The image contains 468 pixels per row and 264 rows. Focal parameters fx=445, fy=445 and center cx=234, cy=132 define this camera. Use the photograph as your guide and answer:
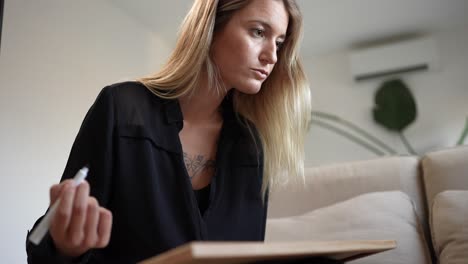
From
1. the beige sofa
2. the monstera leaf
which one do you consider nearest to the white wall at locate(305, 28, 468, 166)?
the monstera leaf

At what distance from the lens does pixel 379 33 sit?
2604 millimetres

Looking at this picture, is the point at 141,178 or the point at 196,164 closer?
the point at 141,178

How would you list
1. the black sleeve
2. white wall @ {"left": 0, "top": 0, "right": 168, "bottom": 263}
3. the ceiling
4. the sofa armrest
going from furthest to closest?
the ceiling < white wall @ {"left": 0, "top": 0, "right": 168, "bottom": 263} < the sofa armrest < the black sleeve

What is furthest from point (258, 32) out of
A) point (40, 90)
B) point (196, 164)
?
point (40, 90)

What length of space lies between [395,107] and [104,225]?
7.55ft

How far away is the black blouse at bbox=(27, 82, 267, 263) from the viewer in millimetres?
792

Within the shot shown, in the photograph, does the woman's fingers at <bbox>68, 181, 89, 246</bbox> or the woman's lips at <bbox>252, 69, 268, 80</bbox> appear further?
Answer: the woman's lips at <bbox>252, 69, 268, 80</bbox>

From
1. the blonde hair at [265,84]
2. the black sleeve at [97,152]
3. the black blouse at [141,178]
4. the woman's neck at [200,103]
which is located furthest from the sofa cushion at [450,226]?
the black sleeve at [97,152]

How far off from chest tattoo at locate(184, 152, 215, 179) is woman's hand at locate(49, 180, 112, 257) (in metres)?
0.42

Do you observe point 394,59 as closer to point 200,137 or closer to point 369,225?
point 369,225

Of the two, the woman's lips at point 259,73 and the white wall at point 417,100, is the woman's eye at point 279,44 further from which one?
the white wall at point 417,100

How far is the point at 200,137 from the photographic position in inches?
39.4

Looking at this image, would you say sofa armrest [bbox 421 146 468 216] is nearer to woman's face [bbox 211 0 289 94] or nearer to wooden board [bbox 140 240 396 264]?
woman's face [bbox 211 0 289 94]

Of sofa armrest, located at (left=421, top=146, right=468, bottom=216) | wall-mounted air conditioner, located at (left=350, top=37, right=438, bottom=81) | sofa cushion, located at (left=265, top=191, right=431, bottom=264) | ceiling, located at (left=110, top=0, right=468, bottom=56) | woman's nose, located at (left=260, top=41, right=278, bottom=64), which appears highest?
ceiling, located at (left=110, top=0, right=468, bottom=56)
